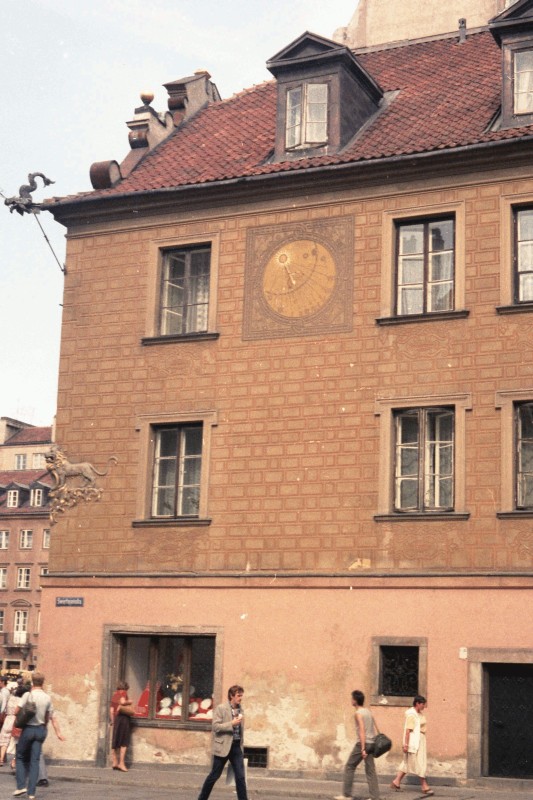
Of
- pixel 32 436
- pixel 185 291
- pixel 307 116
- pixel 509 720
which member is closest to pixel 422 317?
pixel 185 291

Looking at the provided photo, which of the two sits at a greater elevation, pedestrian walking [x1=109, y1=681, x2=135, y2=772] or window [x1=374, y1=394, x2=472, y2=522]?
window [x1=374, y1=394, x2=472, y2=522]

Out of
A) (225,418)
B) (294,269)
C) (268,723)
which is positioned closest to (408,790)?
(268,723)

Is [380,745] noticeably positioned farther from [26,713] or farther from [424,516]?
[26,713]

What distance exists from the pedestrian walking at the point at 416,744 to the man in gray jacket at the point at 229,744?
3.41m

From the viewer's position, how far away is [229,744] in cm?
1647

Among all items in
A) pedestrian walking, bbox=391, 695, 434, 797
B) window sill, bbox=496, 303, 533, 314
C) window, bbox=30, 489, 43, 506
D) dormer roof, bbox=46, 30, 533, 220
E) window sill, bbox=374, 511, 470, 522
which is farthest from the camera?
window, bbox=30, 489, 43, 506

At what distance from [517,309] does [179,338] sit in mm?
6047

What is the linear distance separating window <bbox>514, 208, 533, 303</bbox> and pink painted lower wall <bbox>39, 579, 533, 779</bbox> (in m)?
4.67

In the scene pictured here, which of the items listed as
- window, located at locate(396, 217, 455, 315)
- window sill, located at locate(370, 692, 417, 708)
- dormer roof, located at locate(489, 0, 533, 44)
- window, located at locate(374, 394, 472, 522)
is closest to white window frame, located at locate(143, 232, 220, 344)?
window, located at locate(396, 217, 455, 315)

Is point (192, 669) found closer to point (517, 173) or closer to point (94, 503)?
point (94, 503)

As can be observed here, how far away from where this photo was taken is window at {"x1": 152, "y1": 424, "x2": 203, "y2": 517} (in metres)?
23.1

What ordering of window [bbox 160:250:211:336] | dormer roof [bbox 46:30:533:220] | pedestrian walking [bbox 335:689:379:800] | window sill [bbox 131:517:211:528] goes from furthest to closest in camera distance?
window [bbox 160:250:211:336]
window sill [bbox 131:517:211:528]
dormer roof [bbox 46:30:533:220]
pedestrian walking [bbox 335:689:379:800]

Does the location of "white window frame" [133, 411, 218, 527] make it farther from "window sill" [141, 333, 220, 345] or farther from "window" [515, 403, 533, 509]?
"window" [515, 403, 533, 509]

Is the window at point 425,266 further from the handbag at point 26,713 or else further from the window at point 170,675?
the handbag at point 26,713
